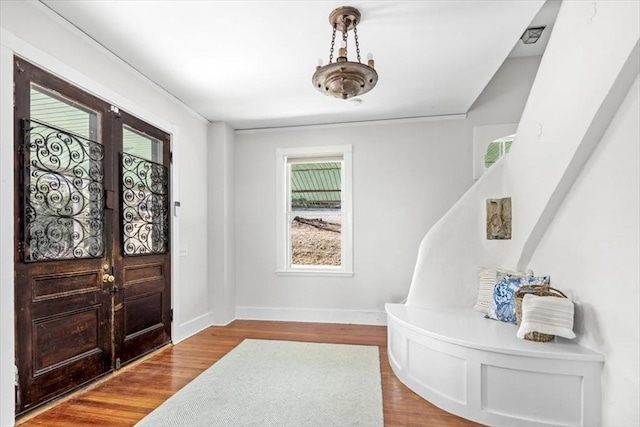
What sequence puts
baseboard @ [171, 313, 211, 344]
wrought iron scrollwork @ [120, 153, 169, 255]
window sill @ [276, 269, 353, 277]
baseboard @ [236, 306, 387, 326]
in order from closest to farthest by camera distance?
1. wrought iron scrollwork @ [120, 153, 169, 255]
2. baseboard @ [171, 313, 211, 344]
3. baseboard @ [236, 306, 387, 326]
4. window sill @ [276, 269, 353, 277]

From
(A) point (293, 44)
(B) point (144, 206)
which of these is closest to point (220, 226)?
(B) point (144, 206)

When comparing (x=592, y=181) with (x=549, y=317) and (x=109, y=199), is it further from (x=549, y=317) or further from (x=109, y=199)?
(x=109, y=199)

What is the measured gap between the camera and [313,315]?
15.1ft

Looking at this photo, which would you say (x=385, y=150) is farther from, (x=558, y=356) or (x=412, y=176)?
(x=558, y=356)

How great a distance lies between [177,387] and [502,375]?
95.9 inches

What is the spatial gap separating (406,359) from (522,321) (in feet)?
3.04

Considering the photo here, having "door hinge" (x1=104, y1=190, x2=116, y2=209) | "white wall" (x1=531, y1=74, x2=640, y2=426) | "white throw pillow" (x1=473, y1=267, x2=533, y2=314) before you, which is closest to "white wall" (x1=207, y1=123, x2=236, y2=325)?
"door hinge" (x1=104, y1=190, x2=116, y2=209)

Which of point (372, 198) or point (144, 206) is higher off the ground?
point (372, 198)

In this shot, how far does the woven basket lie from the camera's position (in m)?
2.19

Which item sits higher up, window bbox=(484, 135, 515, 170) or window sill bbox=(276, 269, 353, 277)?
window bbox=(484, 135, 515, 170)

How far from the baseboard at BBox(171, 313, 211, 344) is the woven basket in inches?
135

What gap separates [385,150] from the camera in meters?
4.50

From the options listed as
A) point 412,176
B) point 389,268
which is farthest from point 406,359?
point 412,176

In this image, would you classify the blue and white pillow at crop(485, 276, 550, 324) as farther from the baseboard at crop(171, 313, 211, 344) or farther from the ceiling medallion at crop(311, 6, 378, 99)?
the baseboard at crop(171, 313, 211, 344)
